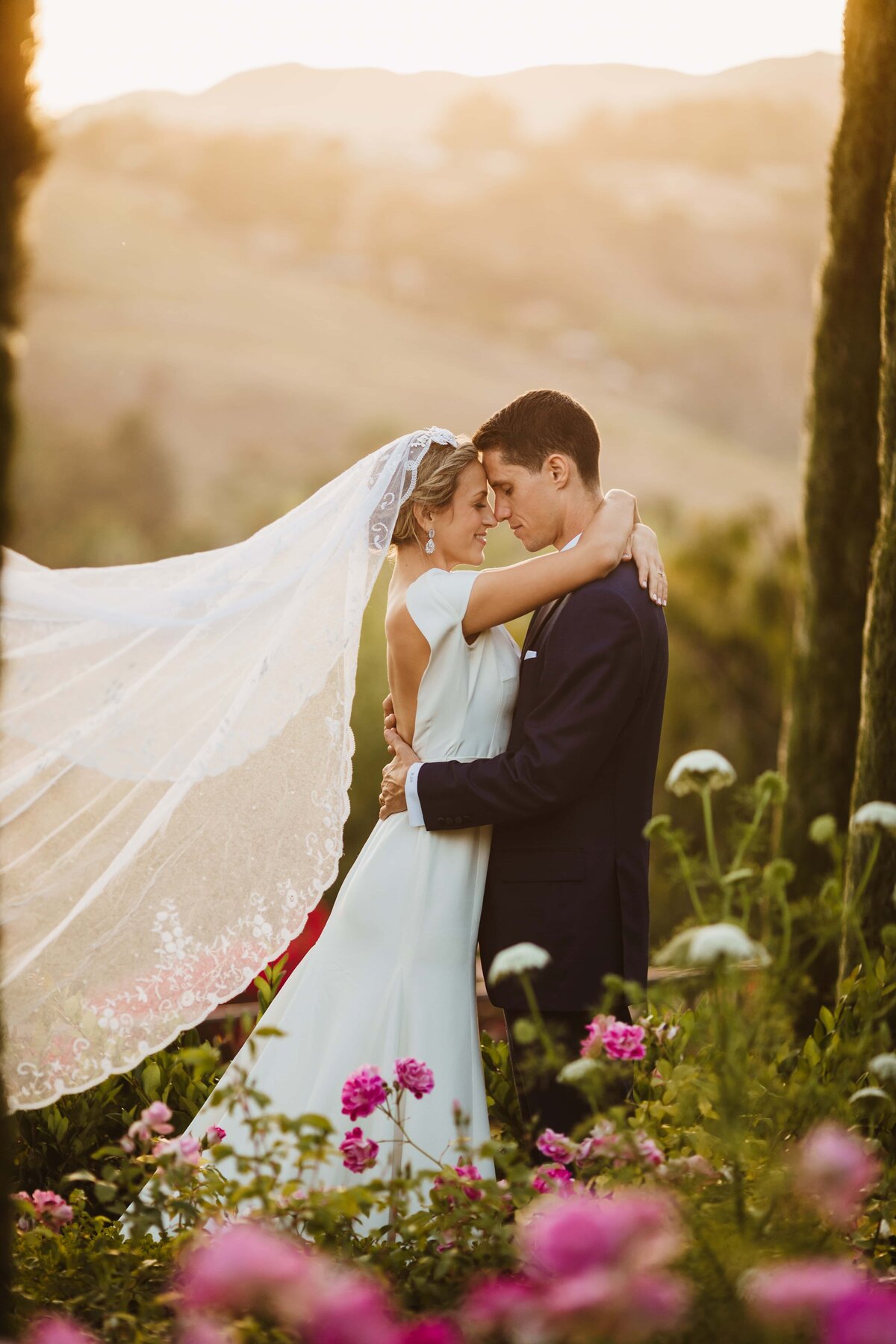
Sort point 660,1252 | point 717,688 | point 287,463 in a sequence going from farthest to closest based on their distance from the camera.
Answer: point 287,463 → point 717,688 → point 660,1252

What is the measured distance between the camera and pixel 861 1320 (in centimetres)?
124

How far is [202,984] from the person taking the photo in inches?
116

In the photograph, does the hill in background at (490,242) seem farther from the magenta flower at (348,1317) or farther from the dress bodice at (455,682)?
the magenta flower at (348,1317)

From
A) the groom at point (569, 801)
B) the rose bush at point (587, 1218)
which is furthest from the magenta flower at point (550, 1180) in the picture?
the groom at point (569, 801)

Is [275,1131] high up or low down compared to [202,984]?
down

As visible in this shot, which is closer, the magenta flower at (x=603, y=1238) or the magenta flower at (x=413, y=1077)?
the magenta flower at (x=603, y=1238)

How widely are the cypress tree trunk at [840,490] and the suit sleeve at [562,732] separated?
6.56 ft

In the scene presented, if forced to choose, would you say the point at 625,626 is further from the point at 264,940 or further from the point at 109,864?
the point at 109,864

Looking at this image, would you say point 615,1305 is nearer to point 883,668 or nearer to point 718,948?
point 718,948

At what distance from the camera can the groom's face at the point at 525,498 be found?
10.8 feet

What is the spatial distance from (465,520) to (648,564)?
532 millimetres

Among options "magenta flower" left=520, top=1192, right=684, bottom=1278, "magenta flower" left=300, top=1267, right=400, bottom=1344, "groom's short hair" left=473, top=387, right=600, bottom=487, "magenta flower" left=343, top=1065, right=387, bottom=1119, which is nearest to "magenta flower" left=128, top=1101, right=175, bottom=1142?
"magenta flower" left=343, top=1065, right=387, bottom=1119

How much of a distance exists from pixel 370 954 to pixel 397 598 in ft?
3.12

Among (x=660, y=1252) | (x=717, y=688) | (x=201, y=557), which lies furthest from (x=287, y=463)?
Result: (x=660, y=1252)
